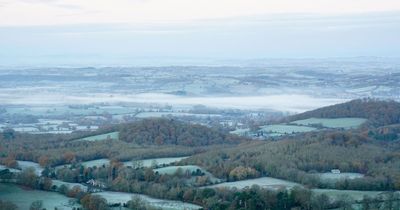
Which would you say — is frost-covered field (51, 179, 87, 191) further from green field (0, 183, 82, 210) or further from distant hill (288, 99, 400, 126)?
distant hill (288, 99, 400, 126)

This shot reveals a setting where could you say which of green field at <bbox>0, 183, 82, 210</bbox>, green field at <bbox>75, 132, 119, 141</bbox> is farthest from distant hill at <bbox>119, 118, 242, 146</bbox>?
green field at <bbox>0, 183, 82, 210</bbox>

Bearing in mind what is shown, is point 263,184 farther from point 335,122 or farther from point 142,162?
point 335,122

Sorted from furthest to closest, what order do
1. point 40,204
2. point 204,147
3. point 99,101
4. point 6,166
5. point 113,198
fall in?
point 99,101
point 204,147
point 6,166
point 113,198
point 40,204

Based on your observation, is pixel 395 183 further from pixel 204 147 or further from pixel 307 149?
pixel 204 147

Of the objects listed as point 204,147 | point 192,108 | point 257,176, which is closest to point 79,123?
point 192,108

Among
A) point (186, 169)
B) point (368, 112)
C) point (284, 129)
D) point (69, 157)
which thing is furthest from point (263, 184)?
point (368, 112)
